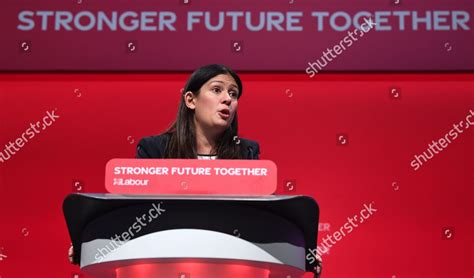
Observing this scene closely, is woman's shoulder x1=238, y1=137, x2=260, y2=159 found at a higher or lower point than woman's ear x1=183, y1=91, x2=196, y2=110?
lower

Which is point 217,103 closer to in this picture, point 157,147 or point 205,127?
point 205,127

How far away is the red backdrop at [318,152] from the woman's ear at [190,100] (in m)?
0.89

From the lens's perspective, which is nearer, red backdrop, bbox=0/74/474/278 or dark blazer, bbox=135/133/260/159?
dark blazer, bbox=135/133/260/159

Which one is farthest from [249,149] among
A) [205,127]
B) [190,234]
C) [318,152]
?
[190,234]

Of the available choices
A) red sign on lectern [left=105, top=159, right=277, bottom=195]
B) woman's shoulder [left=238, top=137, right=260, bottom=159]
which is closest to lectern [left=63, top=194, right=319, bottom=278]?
red sign on lectern [left=105, top=159, right=277, bottom=195]

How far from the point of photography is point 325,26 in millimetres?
2963

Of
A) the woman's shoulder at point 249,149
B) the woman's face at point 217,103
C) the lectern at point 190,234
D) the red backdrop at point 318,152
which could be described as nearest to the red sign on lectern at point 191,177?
the lectern at point 190,234

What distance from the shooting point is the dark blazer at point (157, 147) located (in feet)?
6.45

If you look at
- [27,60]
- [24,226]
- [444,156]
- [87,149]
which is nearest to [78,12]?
[27,60]

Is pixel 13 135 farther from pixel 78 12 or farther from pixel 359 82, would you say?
pixel 359 82

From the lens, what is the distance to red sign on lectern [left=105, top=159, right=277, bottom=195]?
1183 millimetres

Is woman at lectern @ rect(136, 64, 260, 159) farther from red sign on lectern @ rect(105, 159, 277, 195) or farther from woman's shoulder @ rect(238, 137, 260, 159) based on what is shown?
red sign on lectern @ rect(105, 159, 277, 195)

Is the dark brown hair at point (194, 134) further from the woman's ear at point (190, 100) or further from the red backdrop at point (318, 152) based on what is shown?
the red backdrop at point (318, 152)

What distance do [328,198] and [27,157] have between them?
52.2 inches
